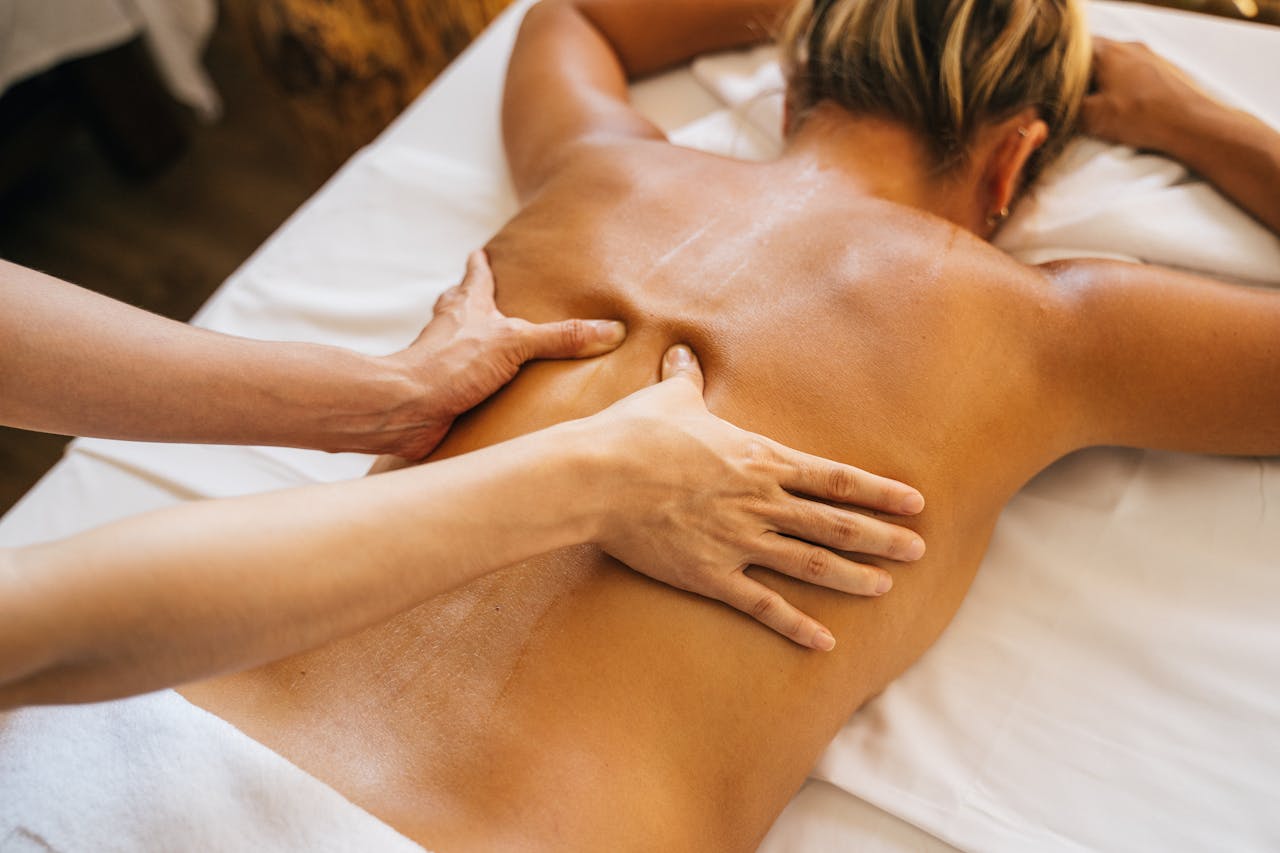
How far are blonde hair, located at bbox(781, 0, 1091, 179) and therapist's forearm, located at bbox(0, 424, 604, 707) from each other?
2.21ft

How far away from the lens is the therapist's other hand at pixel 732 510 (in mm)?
846

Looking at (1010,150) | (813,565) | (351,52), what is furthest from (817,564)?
(351,52)

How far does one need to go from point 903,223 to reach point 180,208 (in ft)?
6.71

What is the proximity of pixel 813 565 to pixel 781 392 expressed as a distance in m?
0.17

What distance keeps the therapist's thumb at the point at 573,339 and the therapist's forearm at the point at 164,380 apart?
140 mm

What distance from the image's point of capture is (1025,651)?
3.46 ft

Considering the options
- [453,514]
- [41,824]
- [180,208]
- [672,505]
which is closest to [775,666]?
[672,505]

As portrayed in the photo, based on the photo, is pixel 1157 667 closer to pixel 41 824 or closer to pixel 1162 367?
pixel 1162 367

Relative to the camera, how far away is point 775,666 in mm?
889

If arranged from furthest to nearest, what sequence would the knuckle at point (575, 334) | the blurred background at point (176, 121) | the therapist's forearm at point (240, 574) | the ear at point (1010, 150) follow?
the blurred background at point (176, 121)
the ear at point (1010, 150)
the knuckle at point (575, 334)
the therapist's forearm at point (240, 574)

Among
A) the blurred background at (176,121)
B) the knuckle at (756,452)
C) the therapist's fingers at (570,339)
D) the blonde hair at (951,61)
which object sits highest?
the blonde hair at (951,61)

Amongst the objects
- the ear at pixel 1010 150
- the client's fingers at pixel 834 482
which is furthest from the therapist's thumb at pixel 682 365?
the ear at pixel 1010 150

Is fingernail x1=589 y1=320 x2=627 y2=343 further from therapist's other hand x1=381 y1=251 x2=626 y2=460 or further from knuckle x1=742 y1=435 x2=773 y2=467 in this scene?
knuckle x1=742 y1=435 x2=773 y2=467

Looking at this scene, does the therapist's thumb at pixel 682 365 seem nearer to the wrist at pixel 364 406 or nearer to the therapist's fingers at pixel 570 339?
the therapist's fingers at pixel 570 339
